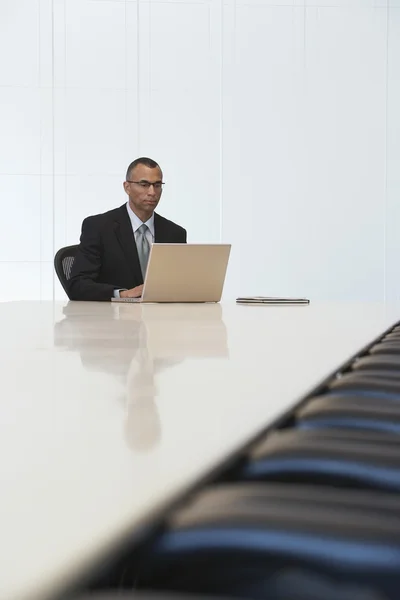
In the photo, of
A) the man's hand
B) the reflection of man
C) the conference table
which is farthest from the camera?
the man's hand

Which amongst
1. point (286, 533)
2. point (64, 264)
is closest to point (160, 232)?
point (64, 264)

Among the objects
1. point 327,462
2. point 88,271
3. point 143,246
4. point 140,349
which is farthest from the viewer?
point 143,246

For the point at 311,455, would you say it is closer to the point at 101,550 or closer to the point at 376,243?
the point at 101,550

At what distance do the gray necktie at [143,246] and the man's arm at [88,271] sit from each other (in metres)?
0.25

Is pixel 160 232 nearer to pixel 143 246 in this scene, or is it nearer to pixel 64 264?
pixel 143 246

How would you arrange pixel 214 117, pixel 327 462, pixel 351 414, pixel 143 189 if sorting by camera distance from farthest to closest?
pixel 214 117 → pixel 143 189 → pixel 351 414 → pixel 327 462

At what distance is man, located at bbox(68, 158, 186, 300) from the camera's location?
4402 millimetres

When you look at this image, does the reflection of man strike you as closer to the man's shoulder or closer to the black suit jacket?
the black suit jacket

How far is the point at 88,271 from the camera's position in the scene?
4375 mm

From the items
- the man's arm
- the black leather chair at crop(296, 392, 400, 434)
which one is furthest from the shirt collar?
the black leather chair at crop(296, 392, 400, 434)

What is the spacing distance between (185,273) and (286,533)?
10.1 ft

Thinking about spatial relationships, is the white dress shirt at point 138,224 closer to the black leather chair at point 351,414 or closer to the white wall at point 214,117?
the white wall at point 214,117

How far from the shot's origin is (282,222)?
719 centimetres

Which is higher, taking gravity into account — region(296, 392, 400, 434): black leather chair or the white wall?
the white wall
